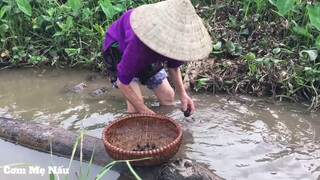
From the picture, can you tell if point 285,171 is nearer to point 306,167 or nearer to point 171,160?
point 306,167

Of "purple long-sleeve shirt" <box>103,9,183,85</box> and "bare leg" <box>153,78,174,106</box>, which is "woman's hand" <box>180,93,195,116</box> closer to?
"bare leg" <box>153,78,174,106</box>

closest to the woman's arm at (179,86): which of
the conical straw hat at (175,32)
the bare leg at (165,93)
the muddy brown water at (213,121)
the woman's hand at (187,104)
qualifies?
the woman's hand at (187,104)

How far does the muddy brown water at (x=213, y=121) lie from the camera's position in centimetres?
294

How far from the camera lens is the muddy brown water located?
294cm

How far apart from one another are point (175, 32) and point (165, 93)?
1111 mm

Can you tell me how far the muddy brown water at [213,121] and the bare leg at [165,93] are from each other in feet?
0.21

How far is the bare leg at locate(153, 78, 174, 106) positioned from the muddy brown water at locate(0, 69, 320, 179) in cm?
7

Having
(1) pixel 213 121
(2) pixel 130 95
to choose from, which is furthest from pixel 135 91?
(1) pixel 213 121

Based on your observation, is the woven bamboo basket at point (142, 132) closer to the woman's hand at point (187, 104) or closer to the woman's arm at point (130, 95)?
the woman's arm at point (130, 95)

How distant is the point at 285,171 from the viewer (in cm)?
285

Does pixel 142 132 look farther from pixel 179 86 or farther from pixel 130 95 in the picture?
pixel 179 86

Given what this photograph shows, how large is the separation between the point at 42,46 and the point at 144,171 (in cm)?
260

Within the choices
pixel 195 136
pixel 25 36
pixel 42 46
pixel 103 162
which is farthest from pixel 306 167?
pixel 25 36

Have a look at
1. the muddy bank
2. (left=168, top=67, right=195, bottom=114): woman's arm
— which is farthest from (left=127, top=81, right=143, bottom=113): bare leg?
the muddy bank
